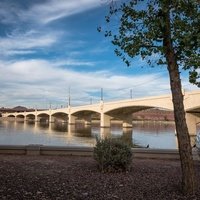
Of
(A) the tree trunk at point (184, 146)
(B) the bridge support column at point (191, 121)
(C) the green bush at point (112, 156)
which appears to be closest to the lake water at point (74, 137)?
(B) the bridge support column at point (191, 121)

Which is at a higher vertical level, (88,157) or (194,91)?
(194,91)

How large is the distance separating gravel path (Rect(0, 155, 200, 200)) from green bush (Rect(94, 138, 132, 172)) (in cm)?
27

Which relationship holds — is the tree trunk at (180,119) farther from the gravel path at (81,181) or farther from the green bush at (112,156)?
the green bush at (112,156)

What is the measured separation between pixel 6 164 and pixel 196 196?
550 centimetres

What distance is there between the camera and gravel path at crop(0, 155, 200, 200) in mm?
6809

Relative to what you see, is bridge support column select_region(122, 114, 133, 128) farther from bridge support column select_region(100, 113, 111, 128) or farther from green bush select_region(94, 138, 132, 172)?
green bush select_region(94, 138, 132, 172)

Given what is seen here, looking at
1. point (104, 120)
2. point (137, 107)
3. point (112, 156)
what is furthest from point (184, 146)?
point (104, 120)

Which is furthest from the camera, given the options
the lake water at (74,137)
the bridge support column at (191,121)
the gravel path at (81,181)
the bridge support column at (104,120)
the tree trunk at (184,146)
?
the bridge support column at (104,120)

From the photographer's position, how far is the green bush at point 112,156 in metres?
9.58

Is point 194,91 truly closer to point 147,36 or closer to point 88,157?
point 88,157

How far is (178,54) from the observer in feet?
24.5

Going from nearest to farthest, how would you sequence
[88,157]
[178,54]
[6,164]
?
[178,54] < [6,164] < [88,157]

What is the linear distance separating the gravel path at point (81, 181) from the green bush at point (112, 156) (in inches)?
10.5

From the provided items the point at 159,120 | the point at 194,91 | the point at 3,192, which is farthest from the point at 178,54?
the point at 159,120
